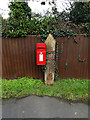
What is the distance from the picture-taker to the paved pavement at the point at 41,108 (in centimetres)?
222

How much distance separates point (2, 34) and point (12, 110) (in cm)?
284

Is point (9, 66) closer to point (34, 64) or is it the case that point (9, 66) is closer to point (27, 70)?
point (27, 70)

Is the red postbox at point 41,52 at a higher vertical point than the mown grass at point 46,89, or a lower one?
higher

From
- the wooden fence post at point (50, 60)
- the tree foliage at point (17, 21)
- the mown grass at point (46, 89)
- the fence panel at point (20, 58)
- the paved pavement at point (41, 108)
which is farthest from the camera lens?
the fence panel at point (20, 58)

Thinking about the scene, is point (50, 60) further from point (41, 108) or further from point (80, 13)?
point (80, 13)

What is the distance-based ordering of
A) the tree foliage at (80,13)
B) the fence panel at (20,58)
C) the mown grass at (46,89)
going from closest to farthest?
the mown grass at (46,89)
the fence panel at (20,58)
the tree foliage at (80,13)

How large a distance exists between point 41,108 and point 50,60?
1.56 m

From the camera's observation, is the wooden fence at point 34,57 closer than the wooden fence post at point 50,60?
No

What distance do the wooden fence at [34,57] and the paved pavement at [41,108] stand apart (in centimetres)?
130

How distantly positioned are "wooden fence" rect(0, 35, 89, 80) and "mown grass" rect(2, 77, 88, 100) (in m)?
0.42

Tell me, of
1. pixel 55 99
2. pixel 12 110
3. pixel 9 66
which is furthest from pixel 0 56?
pixel 55 99

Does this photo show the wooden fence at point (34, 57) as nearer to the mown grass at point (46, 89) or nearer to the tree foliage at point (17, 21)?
the tree foliage at point (17, 21)

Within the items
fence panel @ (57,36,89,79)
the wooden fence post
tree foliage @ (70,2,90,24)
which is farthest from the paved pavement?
tree foliage @ (70,2,90,24)

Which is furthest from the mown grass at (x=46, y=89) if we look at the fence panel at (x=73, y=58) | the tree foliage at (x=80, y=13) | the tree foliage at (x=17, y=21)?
the tree foliage at (x=80, y=13)
